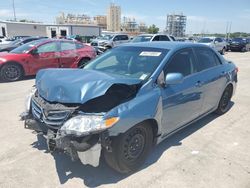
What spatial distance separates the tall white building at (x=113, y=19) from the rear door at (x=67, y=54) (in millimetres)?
125780

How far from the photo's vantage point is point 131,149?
10.6ft

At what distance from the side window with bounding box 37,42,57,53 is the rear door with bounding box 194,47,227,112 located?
269 inches

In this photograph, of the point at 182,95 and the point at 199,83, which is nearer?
the point at 182,95

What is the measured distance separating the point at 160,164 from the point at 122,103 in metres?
1.16

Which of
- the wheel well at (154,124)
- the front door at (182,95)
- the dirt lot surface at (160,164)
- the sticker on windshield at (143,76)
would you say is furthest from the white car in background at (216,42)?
the wheel well at (154,124)

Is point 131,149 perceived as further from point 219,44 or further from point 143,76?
point 219,44

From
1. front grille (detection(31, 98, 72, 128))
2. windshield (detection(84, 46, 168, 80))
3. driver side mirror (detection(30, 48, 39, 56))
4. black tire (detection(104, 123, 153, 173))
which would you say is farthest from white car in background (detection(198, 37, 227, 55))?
front grille (detection(31, 98, 72, 128))

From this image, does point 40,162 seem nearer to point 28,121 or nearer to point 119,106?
point 28,121

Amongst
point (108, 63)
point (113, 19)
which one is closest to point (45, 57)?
point (108, 63)

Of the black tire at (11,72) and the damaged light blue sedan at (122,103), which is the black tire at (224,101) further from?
the black tire at (11,72)

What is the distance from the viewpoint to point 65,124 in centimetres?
280

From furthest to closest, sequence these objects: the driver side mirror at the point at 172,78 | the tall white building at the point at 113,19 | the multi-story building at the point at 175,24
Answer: the tall white building at the point at 113,19 → the multi-story building at the point at 175,24 → the driver side mirror at the point at 172,78

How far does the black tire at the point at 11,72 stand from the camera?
9.08 metres

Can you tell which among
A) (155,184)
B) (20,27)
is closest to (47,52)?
(155,184)
